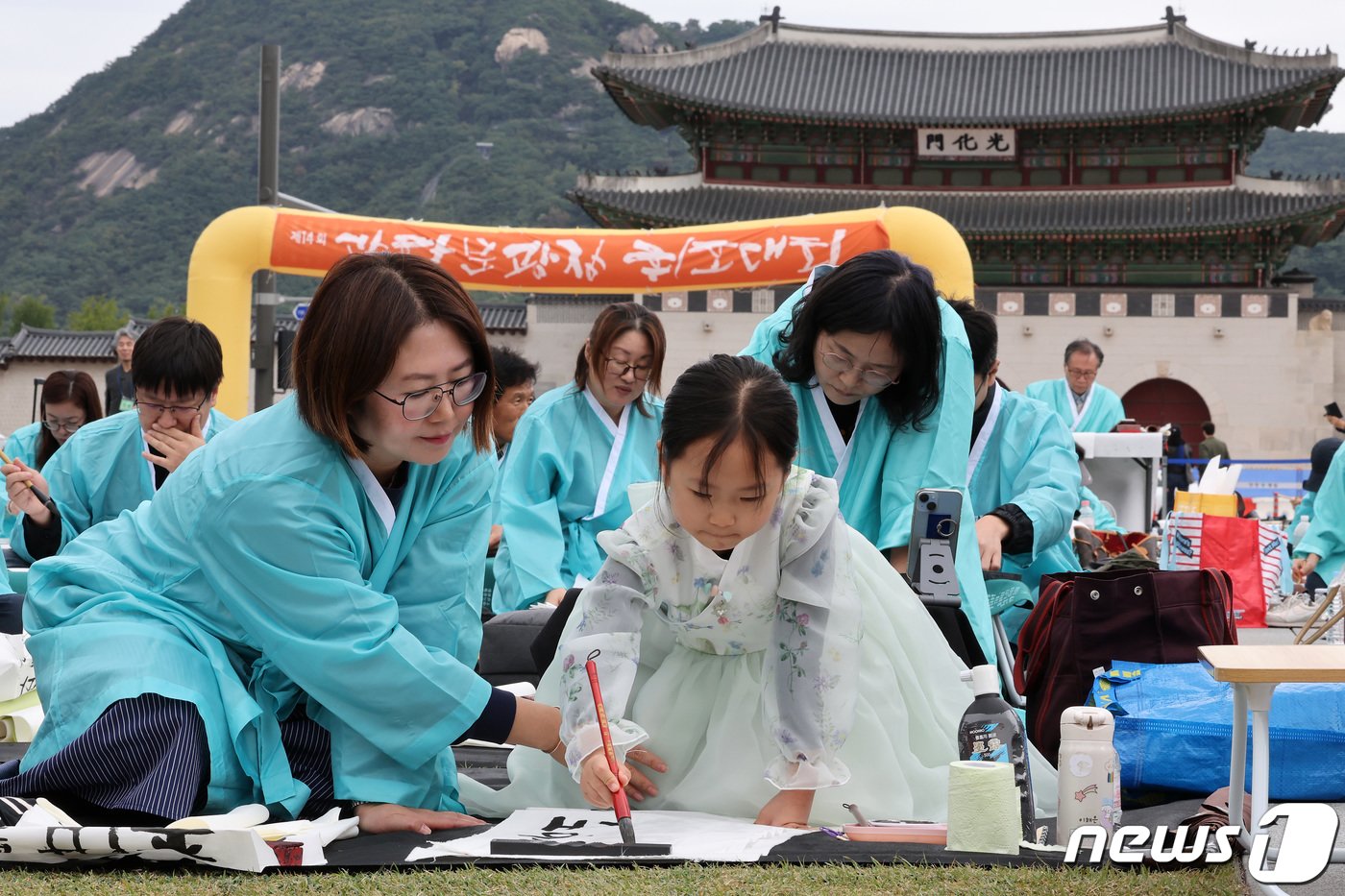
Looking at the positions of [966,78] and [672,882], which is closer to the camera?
[672,882]

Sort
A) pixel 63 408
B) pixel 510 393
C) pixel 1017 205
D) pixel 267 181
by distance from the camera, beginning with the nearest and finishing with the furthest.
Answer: pixel 63 408 → pixel 510 393 → pixel 267 181 → pixel 1017 205

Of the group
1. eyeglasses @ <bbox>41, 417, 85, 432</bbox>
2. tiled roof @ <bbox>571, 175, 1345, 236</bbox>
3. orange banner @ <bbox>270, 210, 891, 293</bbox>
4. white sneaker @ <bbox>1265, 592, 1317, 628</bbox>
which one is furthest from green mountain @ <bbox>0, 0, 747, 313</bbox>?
eyeglasses @ <bbox>41, 417, 85, 432</bbox>

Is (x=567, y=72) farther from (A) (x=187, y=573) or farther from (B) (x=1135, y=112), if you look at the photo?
(A) (x=187, y=573)

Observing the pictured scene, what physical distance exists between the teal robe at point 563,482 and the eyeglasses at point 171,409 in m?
1.39

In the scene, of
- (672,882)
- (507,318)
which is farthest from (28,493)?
(507,318)

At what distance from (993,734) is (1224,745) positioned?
2.74 feet

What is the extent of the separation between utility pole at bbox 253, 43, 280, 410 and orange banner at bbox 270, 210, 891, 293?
0.83 metres

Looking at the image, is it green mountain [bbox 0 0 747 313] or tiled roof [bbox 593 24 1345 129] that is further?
green mountain [bbox 0 0 747 313]

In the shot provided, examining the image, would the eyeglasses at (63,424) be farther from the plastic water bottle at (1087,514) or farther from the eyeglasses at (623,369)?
the plastic water bottle at (1087,514)

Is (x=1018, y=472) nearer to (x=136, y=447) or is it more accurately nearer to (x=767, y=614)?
(x=767, y=614)

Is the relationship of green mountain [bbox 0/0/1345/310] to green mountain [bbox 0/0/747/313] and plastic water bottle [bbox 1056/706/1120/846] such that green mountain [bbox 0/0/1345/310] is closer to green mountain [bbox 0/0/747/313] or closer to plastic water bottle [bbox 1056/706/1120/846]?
green mountain [bbox 0/0/747/313]

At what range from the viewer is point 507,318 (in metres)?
27.6

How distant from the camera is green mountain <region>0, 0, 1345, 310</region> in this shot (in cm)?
4659

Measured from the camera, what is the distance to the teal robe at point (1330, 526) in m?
6.84
